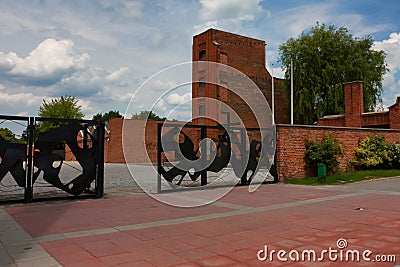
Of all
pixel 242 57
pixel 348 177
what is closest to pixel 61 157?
pixel 348 177

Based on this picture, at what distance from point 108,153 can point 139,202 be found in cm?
3073

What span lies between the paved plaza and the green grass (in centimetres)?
473

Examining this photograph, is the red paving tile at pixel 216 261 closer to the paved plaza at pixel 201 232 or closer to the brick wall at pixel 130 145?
the paved plaza at pixel 201 232

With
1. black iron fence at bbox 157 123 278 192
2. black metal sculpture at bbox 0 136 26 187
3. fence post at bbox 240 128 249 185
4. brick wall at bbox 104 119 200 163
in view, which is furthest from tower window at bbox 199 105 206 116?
brick wall at bbox 104 119 200 163

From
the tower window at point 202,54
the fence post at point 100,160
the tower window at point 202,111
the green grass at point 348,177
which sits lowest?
the green grass at point 348,177

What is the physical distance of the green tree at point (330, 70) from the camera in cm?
3319

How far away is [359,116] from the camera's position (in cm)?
2817

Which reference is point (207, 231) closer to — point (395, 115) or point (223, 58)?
point (395, 115)

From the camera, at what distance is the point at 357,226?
6.89 metres

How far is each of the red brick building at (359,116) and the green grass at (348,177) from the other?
8609 mm

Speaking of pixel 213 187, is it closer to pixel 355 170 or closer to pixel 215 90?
pixel 355 170

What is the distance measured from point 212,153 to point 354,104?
1841 centimetres

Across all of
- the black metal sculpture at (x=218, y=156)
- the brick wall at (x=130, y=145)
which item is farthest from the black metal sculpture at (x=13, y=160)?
the brick wall at (x=130, y=145)

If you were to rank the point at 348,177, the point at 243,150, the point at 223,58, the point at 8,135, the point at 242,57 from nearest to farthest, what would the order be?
1. the point at 8,135
2. the point at 243,150
3. the point at 348,177
4. the point at 223,58
5. the point at 242,57
